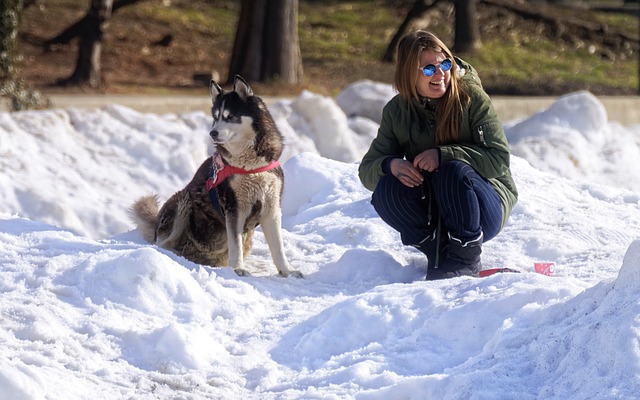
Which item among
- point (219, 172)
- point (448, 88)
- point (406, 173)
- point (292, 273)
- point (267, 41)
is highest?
point (448, 88)

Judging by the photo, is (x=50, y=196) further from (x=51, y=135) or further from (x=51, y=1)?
(x=51, y=1)

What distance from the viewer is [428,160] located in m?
5.83

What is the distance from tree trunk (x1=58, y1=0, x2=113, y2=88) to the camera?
14641mm

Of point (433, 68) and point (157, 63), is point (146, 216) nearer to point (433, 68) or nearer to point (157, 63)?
point (433, 68)

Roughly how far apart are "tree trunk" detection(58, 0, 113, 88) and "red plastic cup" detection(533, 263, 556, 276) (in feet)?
31.2

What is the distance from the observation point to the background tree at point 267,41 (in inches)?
580

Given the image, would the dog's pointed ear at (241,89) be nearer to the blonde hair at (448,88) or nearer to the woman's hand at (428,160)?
the blonde hair at (448,88)

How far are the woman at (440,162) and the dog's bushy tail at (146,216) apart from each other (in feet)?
5.80

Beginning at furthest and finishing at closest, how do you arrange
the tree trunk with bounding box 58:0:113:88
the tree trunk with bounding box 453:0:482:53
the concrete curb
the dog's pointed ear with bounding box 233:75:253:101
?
the tree trunk with bounding box 453:0:482:53 < the tree trunk with bounding box 58:0:113:88 < the concrete curb < the dog's pointed ear with bounding box 233:75:253:101

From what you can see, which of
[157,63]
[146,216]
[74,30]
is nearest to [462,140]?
[146,216]

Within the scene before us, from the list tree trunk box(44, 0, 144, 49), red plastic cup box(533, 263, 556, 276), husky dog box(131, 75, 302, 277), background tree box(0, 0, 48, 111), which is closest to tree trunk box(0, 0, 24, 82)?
background tree box(0, 0, 48, 111)

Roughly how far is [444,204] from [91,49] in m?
9.71

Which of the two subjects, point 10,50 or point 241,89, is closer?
point 241,89

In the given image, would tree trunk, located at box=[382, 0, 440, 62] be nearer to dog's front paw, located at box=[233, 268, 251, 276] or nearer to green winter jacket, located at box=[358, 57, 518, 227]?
green winter jacket, located at box=[358, 57, 518, 227]
